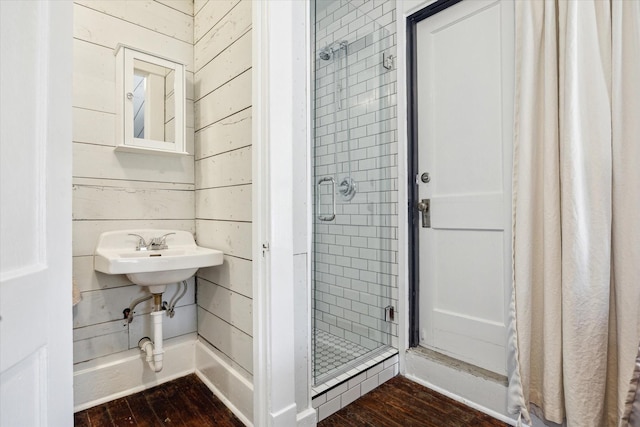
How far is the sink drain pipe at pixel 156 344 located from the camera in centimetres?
175

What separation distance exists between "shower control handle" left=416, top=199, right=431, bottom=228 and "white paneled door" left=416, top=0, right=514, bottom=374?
16 millimetres

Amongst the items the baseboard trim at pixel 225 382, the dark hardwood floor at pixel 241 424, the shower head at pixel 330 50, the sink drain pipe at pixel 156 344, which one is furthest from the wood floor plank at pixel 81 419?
the shower head at pixel 330 50

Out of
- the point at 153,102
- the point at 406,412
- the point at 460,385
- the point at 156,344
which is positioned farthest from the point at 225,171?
the point at 460,385

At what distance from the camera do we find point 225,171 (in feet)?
5.79

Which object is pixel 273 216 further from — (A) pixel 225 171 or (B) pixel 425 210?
(B) pixel 425 210

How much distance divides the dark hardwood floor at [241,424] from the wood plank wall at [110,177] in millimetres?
295

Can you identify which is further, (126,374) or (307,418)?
(126,374)

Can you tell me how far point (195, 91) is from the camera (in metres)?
2.09

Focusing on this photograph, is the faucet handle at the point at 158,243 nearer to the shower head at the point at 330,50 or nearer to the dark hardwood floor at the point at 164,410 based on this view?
the dark hardwood floor at the point at 164,410

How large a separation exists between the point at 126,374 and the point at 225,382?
58 centimetres

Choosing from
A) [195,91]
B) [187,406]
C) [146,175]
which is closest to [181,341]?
[187,406]

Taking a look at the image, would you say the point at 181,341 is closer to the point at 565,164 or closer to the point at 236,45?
the point at 236,45

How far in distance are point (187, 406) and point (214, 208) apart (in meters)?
1.04

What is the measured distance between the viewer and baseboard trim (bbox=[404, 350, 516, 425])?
159 centimetres
